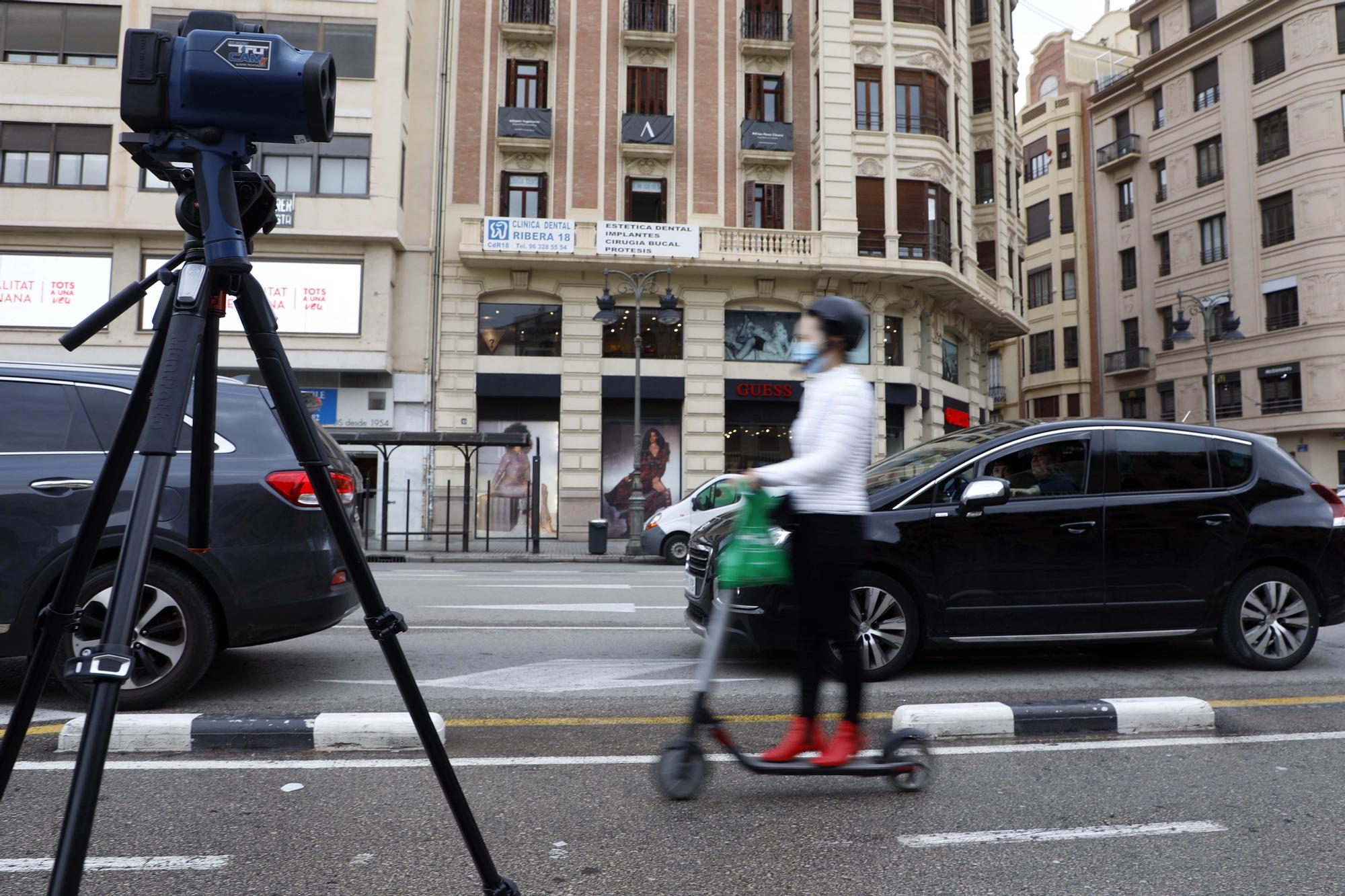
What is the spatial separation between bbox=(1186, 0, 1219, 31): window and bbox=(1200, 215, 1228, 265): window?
25.9 feet

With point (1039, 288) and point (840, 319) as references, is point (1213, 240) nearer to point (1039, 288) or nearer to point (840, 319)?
point (1039, 288)

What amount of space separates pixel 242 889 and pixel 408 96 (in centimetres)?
2538

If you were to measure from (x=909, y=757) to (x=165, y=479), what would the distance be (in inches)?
113

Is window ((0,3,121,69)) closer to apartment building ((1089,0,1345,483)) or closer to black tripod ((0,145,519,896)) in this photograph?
black tripod ((0,145,519,896))

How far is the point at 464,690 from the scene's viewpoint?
5.48m

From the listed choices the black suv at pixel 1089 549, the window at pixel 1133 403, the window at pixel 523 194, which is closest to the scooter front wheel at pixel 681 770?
the black suv at pixel 1089 549

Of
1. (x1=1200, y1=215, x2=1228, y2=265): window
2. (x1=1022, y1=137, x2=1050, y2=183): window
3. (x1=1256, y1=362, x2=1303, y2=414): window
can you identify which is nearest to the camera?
(x1=1256, y1=362, x2=1303, y2=414): window

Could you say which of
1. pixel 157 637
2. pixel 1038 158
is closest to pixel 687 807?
pixel 157 637

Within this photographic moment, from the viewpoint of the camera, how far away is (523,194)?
2547 cm

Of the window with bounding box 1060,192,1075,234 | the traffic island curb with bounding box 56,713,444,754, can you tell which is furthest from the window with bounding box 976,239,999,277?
the traffic island curb with bounding box 56,713,444,754

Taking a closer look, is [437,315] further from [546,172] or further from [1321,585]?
[1321,585]

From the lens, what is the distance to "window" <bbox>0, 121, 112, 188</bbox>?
22.6m

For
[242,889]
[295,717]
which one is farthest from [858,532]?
[295,717]

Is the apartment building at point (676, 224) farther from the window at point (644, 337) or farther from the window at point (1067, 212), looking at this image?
the window at point (1067, 212)
